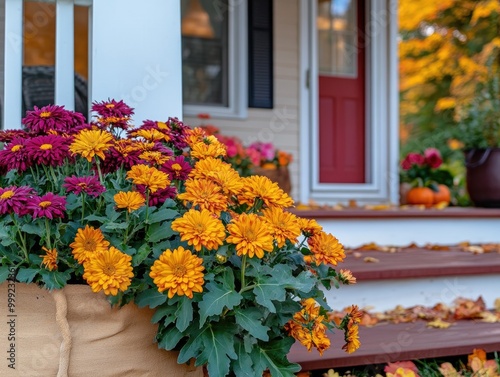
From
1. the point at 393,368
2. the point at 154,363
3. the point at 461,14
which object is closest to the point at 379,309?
the point at 393,368

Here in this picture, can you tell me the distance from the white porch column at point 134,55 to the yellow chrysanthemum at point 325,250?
0.73 m

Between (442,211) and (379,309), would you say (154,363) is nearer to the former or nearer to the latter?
(379,309)

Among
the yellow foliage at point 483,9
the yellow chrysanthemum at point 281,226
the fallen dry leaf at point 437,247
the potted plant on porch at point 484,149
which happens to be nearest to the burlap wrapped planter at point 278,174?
the fallen dry leaf at point 437,247

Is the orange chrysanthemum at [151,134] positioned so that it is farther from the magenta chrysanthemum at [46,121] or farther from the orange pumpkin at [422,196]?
the orange pumpkin at [422,196]

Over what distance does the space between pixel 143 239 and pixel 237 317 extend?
0.31m

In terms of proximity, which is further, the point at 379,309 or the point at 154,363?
the point at 379,309

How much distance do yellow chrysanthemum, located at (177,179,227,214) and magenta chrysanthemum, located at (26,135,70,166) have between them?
298mm

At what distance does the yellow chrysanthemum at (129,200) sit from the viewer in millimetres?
1379

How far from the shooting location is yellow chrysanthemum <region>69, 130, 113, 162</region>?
4.81 ft

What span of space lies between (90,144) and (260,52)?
3246 mm

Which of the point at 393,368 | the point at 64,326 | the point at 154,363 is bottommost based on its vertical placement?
the point at 393,368

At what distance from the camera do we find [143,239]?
4.93 ft

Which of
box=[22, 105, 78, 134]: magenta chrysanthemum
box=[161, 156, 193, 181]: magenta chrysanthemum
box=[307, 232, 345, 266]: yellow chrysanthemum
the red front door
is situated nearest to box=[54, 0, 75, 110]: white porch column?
box=[22, 105, 78, 134]: magenta chrysanthemum

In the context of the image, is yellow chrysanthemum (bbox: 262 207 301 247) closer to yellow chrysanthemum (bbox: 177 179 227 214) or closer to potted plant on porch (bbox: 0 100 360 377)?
potted plant on porch (bbox: 0 100 360 377)
